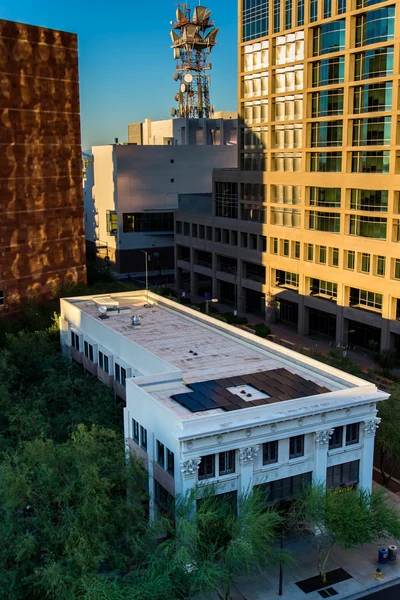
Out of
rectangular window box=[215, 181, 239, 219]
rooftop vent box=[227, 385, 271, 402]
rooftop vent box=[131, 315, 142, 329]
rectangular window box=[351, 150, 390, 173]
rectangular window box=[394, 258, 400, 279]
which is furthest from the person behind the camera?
rectangular window box=[215, 181, 239, 219]

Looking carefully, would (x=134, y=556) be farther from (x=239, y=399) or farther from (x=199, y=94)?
(x=199, y=94)

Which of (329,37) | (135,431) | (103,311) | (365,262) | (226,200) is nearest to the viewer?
(135,431)

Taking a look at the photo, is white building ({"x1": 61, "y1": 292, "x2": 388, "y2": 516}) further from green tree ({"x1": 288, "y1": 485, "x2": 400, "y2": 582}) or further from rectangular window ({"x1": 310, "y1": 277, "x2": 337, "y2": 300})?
rectangular window ({"x1": 310, "y1": 277, "x2": 337, "y2": 300})

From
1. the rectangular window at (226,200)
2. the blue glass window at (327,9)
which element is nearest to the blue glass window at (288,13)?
the blue glass window at (327,9)

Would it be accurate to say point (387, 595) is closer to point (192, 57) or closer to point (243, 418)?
point (243, 418)

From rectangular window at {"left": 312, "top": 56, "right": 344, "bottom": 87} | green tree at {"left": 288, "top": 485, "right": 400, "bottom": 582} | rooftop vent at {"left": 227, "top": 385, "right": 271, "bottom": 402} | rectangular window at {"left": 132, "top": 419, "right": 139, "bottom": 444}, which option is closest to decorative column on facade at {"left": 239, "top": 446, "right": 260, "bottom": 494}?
green tree at {"left": 288, "top": 485, "right": 400, "bottom": 582}

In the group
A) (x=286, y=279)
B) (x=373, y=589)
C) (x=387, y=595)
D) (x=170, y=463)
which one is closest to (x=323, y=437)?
(x=373, y=589)

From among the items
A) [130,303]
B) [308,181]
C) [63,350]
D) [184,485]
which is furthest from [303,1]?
[184,485]

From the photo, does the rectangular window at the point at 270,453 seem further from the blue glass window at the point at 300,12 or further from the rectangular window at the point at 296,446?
the blue glass window at the point at 300,12
